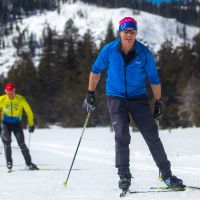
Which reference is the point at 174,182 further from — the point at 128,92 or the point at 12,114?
the point at 12,114

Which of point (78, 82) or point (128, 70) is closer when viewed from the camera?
point (128, 70)

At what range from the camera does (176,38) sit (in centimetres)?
17350

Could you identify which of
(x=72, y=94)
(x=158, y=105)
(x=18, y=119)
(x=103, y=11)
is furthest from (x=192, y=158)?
(x=103, y=11)

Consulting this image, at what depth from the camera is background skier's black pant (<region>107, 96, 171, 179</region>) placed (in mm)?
5617

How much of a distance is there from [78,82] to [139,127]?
176 feet

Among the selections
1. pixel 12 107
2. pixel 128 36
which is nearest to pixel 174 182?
pixel 128 36

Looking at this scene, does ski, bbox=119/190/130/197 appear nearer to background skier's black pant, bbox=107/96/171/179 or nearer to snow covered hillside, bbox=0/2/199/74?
background skier's black pant, bbox=107/96/171/179

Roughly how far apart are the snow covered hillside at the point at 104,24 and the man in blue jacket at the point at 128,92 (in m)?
148

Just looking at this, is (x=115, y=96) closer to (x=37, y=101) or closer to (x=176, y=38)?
(x=37, y=101)

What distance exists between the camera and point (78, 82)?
2334 inches

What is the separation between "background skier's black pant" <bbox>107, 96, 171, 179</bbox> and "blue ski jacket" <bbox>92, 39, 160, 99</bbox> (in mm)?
115

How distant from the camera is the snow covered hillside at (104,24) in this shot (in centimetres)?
16188

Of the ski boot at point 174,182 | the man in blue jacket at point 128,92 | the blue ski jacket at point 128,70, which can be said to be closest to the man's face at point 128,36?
the man in blue jacket at point 128,92

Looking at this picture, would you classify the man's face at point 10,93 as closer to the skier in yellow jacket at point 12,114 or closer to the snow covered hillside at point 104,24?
the skier in yellow jacket at point 12,114
